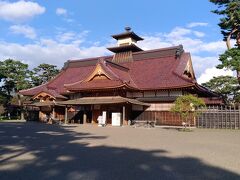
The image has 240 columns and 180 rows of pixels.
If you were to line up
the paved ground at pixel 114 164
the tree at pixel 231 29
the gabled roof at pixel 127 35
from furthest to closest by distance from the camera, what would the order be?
the gabled roof at pixel 127 35 → the tree at pixel 231 29 → the paved ground at pixel 114 164

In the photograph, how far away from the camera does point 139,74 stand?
1384 inches

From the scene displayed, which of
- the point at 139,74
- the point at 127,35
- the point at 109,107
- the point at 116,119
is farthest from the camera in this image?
the point at 127,35

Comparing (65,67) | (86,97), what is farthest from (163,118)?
(65,67)

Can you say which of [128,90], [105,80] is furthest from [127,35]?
[128,90]

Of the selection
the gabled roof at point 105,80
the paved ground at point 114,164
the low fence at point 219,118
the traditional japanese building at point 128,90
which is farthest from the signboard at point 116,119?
the paved ground at point 114,164

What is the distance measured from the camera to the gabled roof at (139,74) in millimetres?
30531

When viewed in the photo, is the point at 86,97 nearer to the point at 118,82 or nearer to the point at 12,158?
the point at 118,82

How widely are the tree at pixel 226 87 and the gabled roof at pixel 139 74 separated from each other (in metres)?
2.65

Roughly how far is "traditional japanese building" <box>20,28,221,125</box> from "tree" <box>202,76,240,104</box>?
3.85ft

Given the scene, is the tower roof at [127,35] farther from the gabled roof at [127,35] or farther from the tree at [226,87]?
the tree at [226,87]

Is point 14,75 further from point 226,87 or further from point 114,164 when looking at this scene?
point 114,164

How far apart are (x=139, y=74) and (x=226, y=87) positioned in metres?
9.41

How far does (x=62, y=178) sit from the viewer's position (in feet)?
21.8

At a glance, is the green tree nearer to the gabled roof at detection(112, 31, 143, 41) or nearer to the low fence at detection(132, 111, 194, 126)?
the gabled roof at detection(112, 31, 143, 41)
